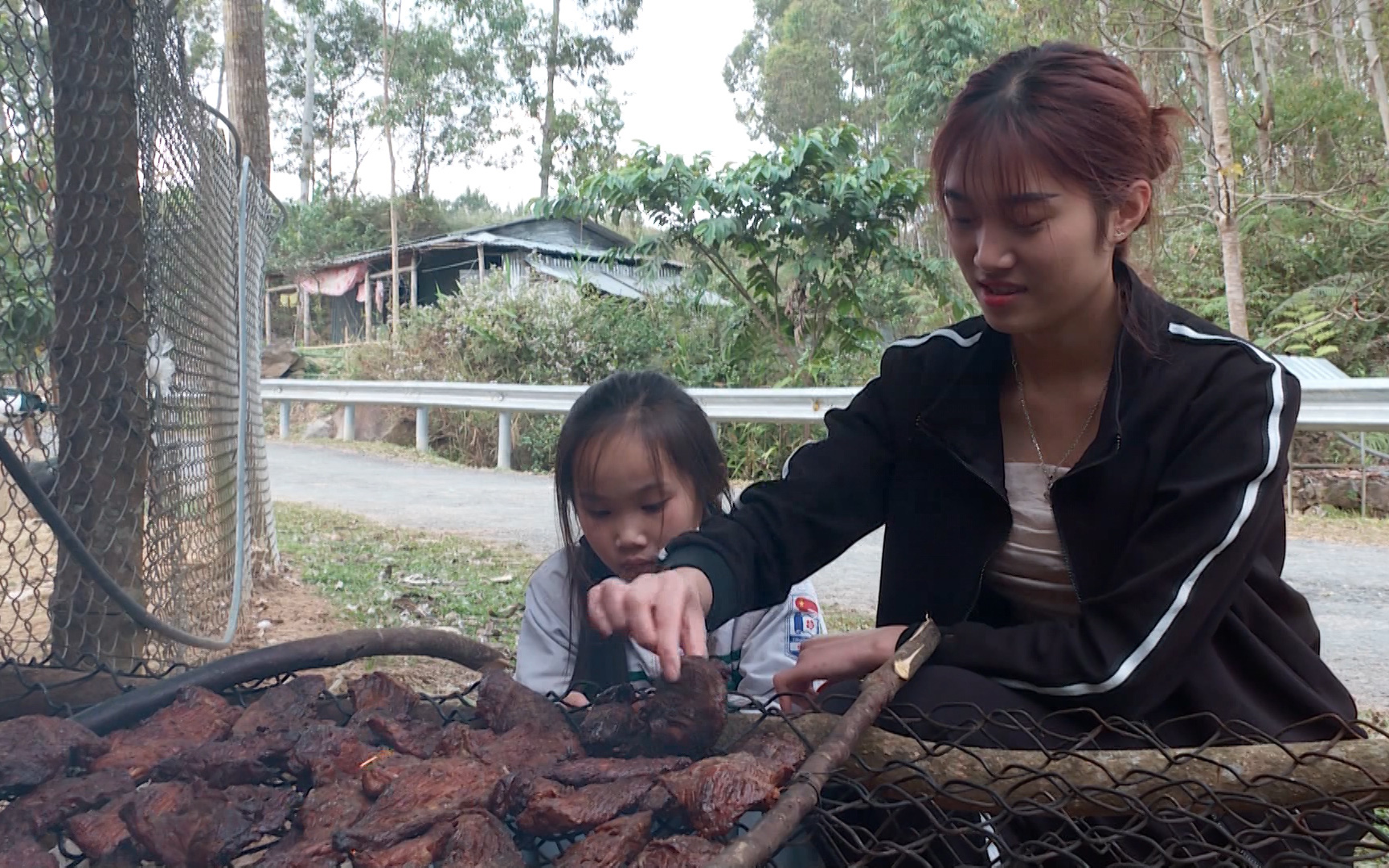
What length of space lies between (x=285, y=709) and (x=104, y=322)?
166cm

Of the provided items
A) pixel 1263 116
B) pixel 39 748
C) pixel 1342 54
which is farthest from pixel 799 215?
pixel 1342 54

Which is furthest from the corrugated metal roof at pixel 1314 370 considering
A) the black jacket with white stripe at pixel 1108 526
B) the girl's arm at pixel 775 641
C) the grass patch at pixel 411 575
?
the black jacket with white stripe at pixel 1108 526

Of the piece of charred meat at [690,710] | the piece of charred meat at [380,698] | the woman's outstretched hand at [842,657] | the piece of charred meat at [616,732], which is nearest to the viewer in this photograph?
the piece of charred meat at [690,710]

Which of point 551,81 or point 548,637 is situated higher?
point 551,81

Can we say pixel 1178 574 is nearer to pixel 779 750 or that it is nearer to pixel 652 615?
pixel 779 750

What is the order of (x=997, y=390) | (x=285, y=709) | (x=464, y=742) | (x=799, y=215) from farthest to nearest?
1. (x=799, y=215)
2. (x=997, y=390)
3. (x=285, y=709)
4. (x=464, y=742)

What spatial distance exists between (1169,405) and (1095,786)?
2.20 feet

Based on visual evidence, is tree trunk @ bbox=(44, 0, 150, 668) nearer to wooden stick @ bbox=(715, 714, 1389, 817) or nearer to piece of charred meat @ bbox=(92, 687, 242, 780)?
piece of charred meat @ bbox=(92, 687, 242, 780)

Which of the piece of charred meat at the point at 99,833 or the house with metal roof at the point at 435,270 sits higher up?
the house with metal roof at the point at 435,270

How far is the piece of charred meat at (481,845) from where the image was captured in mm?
1125

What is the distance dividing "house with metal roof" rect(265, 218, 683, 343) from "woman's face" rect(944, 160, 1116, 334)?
12956 mm

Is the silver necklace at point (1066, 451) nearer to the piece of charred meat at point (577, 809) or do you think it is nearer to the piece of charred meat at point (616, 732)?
the piece of charred meat at point (616, 732)

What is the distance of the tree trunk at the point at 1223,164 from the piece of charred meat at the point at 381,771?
23.2 feet

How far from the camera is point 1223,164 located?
23.7 feet
